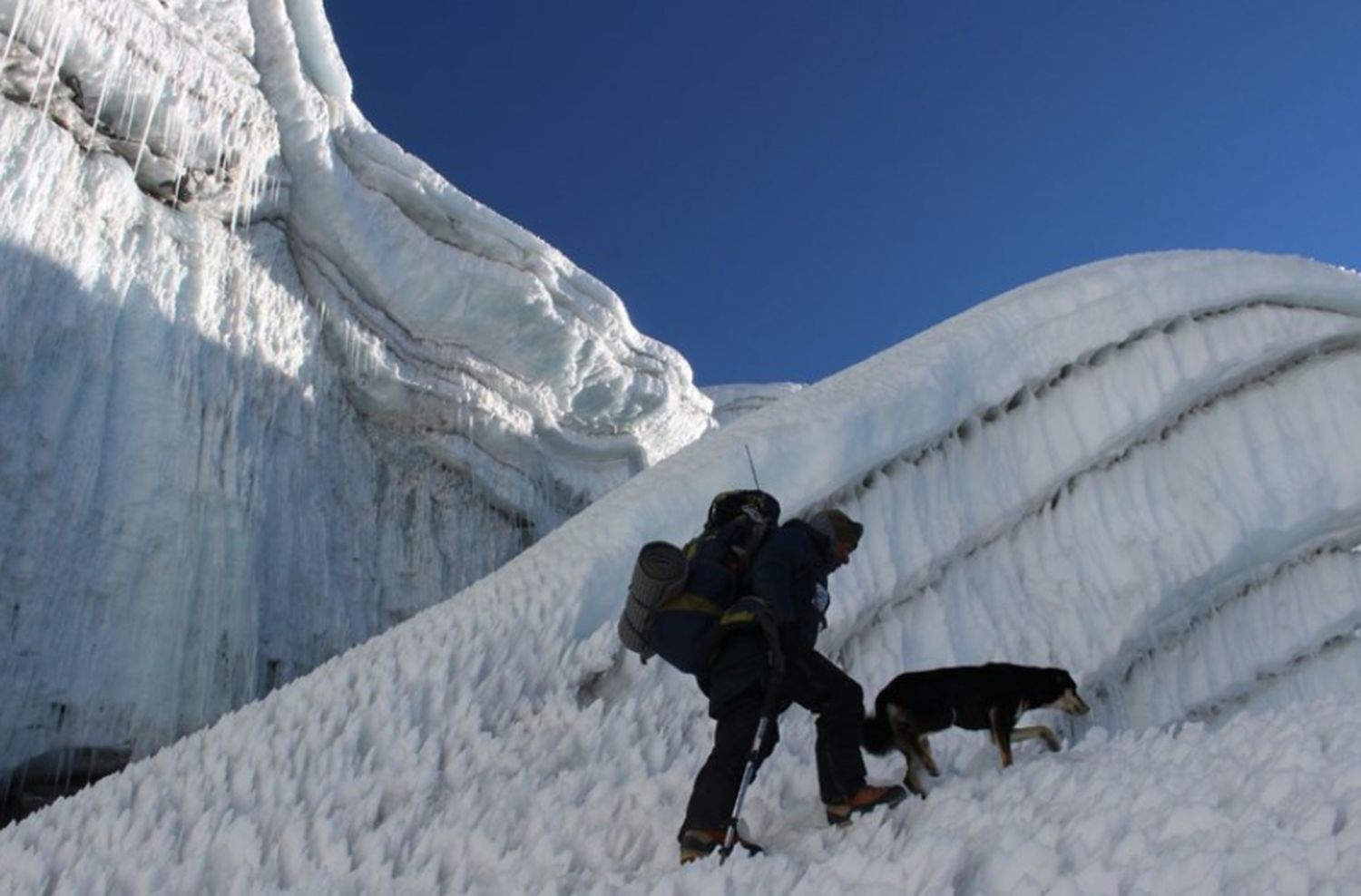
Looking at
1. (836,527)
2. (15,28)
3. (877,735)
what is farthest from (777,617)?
(15,28)

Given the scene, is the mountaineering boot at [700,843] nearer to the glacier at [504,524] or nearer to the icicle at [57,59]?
the glacier at [504,524]

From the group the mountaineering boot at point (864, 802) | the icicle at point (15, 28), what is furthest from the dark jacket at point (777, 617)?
the icicle at point (15, 28)

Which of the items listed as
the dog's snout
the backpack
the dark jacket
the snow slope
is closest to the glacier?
the snow slope

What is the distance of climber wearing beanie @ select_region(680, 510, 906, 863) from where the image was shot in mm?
3199

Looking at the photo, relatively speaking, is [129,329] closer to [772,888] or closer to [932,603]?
[932,603]

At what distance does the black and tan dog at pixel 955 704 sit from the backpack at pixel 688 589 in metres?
0.77

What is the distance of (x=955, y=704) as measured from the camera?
3807 millimetres

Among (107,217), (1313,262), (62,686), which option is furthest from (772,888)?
(107,217)

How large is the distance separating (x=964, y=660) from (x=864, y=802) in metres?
4.27

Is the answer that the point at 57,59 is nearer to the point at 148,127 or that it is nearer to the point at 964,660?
the point at 148,127

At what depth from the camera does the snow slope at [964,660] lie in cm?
307

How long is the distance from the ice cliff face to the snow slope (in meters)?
5.51

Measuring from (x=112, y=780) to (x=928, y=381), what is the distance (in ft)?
19.4

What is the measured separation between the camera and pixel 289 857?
147 inches
